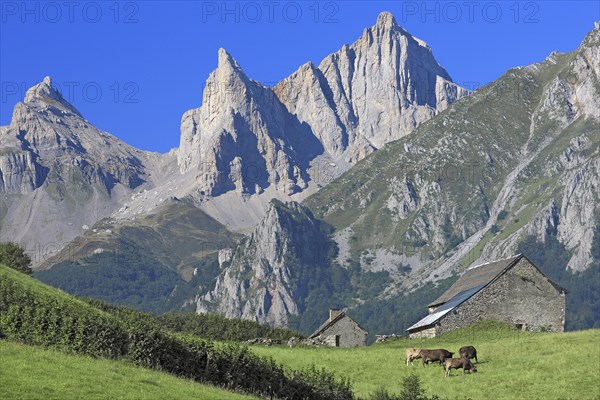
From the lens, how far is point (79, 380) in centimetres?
3831

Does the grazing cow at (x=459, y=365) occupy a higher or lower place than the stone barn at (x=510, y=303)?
lower

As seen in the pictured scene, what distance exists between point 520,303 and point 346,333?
53.3ft

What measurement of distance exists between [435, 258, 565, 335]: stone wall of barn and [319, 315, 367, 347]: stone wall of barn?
12172mm

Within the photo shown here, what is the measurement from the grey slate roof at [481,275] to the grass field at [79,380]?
164 ft

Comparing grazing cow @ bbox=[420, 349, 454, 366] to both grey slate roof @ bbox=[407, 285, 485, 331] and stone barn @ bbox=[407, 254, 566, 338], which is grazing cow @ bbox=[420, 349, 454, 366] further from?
grey slate roof @ bbox=[407, 285, 485, 331]

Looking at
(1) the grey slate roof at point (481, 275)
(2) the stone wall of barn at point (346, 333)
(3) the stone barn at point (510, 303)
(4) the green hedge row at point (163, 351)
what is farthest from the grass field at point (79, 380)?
(2) the stone wall of barn at point (346, 333)

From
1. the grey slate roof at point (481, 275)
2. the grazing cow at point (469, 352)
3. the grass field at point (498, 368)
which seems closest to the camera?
the grass field at point (498, 368)

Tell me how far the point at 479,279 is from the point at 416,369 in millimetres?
35012

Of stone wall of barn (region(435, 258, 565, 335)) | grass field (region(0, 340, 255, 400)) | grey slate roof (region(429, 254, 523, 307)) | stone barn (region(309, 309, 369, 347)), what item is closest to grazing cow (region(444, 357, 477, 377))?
grass field (region(0, 340, 255, 400))

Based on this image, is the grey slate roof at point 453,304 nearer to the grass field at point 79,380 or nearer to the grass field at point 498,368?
the grass field at point 498,368

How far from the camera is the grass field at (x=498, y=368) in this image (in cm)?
5247

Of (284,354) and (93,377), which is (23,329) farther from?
(284,354)

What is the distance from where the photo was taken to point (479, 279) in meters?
94.3

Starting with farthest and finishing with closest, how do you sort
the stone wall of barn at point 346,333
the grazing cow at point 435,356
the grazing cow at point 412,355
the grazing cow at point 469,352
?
the stone wall of barn at point 346,333 < the grazing cow at point 412,355 < the grazing cow at point 435,356 < the grazing cow at point 469,352
